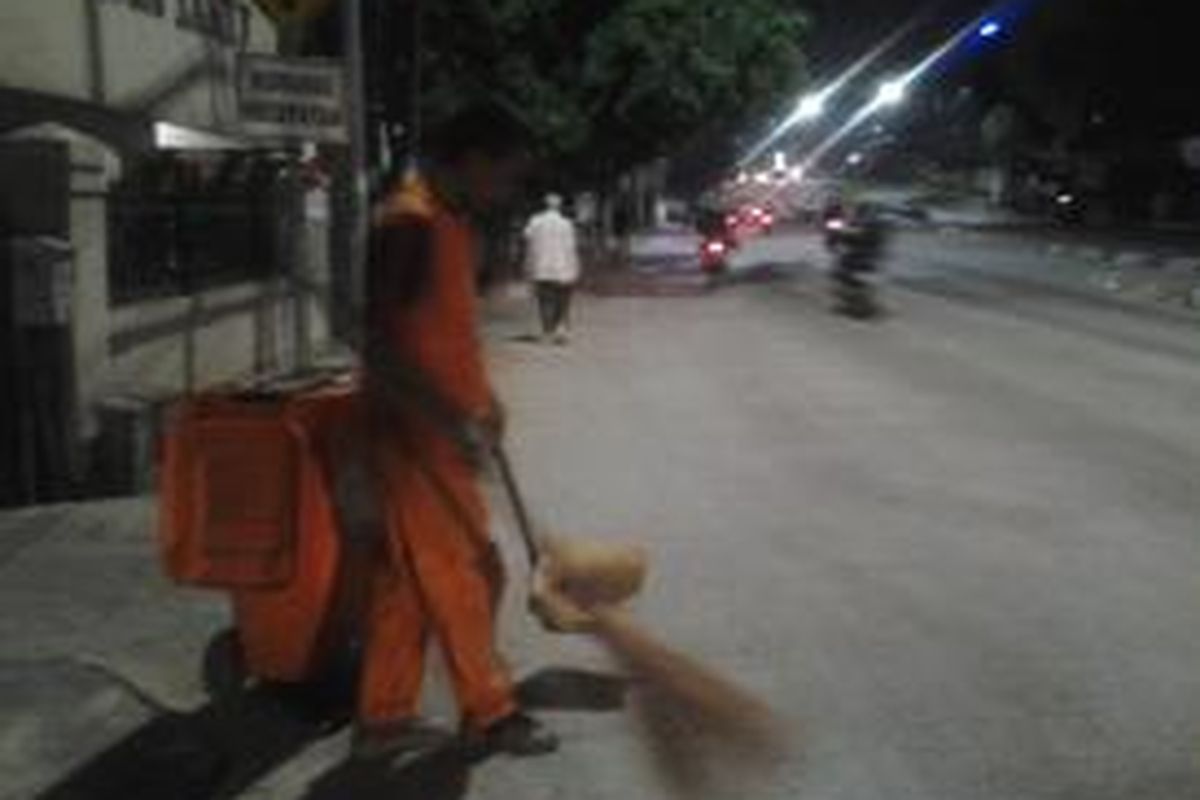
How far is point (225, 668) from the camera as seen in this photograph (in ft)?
27.1

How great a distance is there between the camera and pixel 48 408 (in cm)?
1306

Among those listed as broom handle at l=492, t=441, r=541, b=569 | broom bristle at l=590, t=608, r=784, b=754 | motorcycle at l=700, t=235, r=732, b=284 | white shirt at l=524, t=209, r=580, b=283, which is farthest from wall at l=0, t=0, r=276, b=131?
motorcycle at l=700, t=235, r=732, b=284

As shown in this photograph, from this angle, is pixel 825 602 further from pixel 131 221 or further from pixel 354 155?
pixel 354 155

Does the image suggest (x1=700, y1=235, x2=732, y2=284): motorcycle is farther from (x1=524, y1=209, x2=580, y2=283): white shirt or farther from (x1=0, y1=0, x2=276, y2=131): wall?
(x1=524, y1=209, x2=580, y2=283): white shirt

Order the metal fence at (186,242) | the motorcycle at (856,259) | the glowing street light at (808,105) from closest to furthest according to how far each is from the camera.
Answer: the metal fence at (186,242) < the motorcycle at (856,259) < the glowing street light at (808,105)

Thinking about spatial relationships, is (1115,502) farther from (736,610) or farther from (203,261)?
(203,261)

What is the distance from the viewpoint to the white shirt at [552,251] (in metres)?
27.6

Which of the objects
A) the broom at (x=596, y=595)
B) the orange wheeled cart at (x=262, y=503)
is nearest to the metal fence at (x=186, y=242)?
the broom at (x=596, y=595)

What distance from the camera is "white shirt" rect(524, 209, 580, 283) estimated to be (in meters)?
27.6

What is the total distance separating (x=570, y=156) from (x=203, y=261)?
80.0 ft

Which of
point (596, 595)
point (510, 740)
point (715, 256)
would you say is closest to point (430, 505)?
point (510, 740)

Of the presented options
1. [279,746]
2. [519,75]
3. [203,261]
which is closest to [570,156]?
[519,75]

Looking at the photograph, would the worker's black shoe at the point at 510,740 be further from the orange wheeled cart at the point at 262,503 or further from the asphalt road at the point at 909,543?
the orange wheeled cart at the point at 262,503

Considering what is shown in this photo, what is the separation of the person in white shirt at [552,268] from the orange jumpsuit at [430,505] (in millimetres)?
20286
